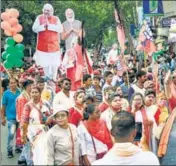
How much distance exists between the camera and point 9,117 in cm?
969

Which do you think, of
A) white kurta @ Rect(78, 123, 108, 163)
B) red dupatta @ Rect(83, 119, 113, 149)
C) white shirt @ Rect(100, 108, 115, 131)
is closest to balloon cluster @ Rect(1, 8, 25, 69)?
white shirt @ Rect(100, 108, 115, 131)

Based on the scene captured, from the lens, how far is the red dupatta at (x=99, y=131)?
19.1 feet

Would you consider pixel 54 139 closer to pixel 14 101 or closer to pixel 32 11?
pixel 14 101

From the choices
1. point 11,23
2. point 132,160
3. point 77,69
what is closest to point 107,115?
point 132,160

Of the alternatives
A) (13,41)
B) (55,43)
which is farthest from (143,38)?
(55,43)

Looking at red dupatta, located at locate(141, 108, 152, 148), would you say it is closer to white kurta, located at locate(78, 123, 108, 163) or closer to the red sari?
white kurta, located at locate(78, 123, 108, 163)

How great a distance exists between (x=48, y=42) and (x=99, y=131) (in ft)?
19.0

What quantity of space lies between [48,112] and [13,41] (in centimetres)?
632

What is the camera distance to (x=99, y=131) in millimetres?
5875

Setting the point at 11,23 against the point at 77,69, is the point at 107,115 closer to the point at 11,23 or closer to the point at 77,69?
the point at 77,69

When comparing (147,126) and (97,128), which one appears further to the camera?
(147,126)

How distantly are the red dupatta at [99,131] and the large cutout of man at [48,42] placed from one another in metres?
5.36

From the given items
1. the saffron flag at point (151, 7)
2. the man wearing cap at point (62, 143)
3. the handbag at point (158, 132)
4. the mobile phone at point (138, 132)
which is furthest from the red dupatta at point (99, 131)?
the saffron flag at point (151, 7)

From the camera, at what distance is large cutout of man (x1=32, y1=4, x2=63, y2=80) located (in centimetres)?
1133
